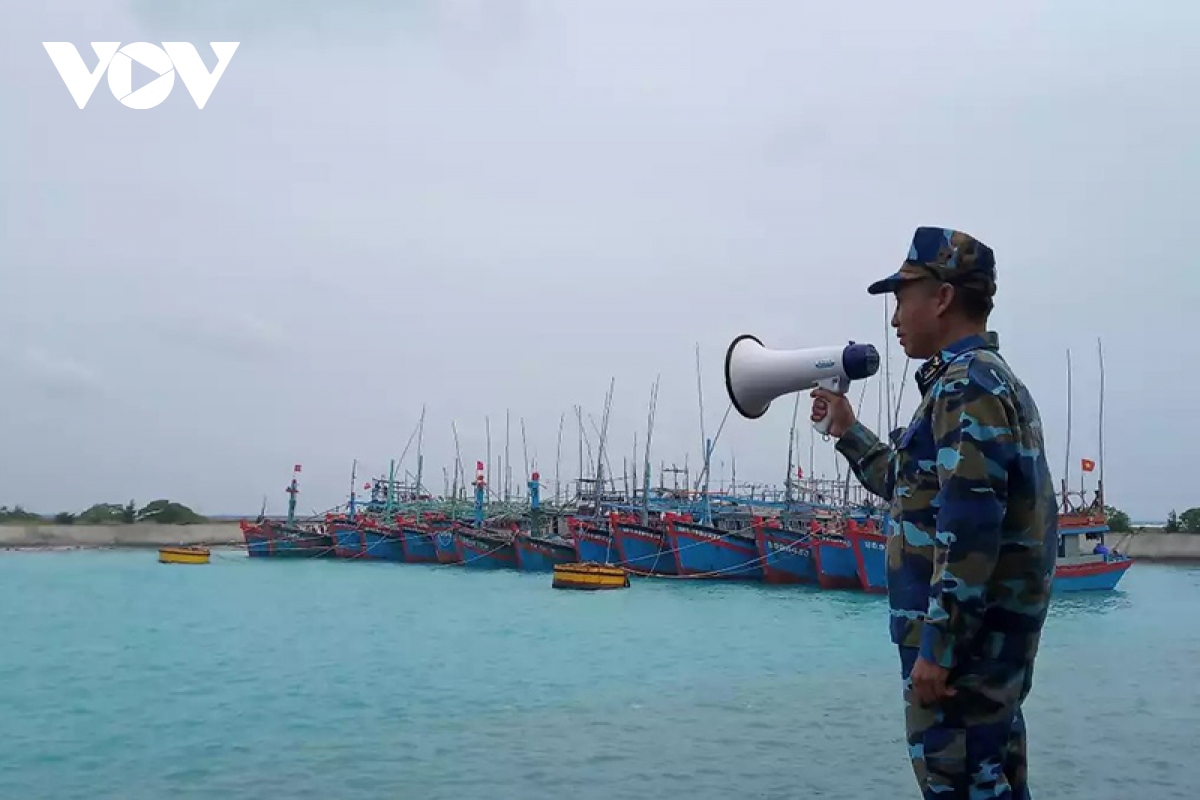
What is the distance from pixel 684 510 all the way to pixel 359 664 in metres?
41.3

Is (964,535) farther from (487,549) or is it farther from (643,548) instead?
(487,549)

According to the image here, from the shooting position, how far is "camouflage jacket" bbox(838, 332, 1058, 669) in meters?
2.74

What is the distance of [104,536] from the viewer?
10088cm

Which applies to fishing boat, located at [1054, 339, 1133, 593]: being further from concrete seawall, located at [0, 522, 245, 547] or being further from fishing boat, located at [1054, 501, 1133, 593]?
concrete seawall, located at [0, 522, 245, 547]

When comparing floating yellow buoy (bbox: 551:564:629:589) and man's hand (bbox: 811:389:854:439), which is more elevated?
man's hand (bbox: 811:389:854:439)

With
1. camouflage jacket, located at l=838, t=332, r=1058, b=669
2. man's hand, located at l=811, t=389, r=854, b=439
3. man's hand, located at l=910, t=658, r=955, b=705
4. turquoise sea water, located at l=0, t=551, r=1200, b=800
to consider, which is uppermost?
man's hand, located at l=811, t=389, r=854, b=439

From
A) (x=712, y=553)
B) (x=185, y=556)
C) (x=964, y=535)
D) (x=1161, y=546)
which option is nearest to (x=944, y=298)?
(x=964, y=535)

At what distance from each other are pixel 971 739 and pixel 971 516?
0.59 m

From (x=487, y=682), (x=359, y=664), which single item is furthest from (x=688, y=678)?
(x=359, y=664)

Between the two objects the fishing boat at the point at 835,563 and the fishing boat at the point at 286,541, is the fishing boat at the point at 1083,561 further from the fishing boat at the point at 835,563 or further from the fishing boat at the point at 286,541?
the fishing boat at the point at 286,541

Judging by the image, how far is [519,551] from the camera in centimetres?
5756

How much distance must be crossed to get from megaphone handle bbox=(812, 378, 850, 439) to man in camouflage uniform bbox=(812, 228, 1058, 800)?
429 millimetres

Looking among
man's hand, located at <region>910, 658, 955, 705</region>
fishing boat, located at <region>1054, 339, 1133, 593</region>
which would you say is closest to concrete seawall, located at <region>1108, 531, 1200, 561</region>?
fishing boat, located at <region>1054, 339, 1133, 593</region>

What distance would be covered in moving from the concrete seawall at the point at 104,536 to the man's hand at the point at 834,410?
338 feet
